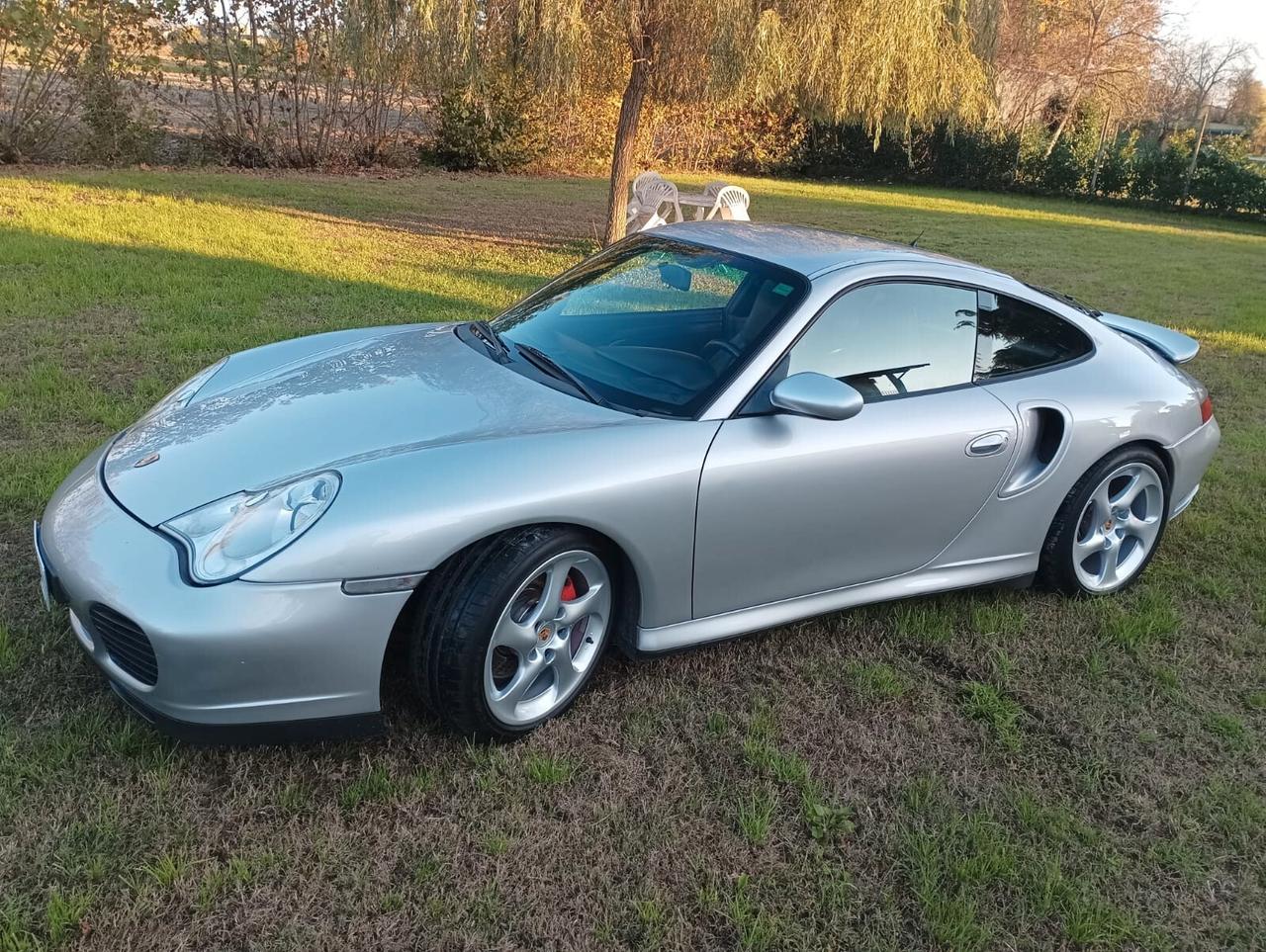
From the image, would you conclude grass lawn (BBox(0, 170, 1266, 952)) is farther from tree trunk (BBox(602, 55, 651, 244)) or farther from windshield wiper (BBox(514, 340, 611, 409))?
tree trunk (BBox(602, 55, 651, 244))

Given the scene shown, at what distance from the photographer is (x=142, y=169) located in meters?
13.8

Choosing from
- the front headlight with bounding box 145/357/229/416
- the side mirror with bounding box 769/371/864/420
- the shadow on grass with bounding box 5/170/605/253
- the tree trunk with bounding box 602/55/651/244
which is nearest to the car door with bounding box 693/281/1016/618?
the side mirror with bounding box 769/371/864/420

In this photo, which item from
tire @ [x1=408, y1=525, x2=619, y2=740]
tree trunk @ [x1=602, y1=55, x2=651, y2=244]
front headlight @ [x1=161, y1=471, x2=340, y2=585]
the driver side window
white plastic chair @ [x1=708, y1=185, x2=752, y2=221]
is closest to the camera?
front headlight @ [x1=161, y1=471, x2=340, y2=585]

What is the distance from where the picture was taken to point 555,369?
313cm

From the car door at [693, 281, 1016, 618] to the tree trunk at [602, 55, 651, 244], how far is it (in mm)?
6903

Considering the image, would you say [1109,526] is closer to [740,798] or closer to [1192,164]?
[740,798]

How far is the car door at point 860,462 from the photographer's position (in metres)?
2.81

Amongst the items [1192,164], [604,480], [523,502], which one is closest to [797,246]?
[604,480]

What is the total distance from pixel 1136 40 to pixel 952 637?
118 ft

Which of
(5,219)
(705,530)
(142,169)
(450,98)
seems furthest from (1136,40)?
(705,530)

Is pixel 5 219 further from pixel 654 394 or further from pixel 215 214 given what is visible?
pixel 654 394

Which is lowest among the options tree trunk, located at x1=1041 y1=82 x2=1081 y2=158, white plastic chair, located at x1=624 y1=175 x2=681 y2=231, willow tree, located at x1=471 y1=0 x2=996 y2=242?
white plastic chair, located at x1=624 y1=175 x2=681 y2=231

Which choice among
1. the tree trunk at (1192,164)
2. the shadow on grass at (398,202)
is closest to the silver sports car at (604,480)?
the shadow on grass at (398,202)

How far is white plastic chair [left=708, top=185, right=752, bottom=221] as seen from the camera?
34.9 feet
